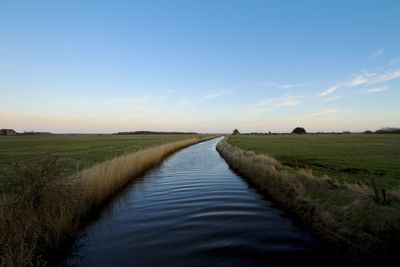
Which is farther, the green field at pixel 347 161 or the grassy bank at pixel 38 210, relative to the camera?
the green field at pixel 347 161

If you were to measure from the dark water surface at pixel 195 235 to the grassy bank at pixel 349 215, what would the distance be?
1.76ft

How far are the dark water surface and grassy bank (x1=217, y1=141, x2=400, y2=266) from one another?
1.76 ft

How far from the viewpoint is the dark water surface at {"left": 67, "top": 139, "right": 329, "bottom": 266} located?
594cm

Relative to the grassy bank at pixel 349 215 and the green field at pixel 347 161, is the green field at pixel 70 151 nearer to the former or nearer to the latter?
the grassy bank at pixel 349 215

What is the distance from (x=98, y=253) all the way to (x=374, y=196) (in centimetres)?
828

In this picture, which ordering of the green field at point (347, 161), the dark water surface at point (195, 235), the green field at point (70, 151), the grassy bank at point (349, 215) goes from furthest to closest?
the green field at point (70, 151)
the green field at point (347, 161)
the dark water surface at point (195, 235)
the grassy bank at point (349, 215)

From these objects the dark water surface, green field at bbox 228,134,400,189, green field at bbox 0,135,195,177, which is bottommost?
the dark water surface

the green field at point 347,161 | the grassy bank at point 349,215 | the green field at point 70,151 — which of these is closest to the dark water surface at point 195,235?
the grassy bank at point 349,215

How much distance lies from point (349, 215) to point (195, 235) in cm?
429

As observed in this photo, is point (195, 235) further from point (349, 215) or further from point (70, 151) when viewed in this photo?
point (70, 151)

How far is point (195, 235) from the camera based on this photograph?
7375 millimetres

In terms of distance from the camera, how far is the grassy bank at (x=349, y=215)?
5590mm

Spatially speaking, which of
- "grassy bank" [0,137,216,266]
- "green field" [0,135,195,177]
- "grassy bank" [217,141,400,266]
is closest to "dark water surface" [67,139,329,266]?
"grassy bank" [217,141,400,266]

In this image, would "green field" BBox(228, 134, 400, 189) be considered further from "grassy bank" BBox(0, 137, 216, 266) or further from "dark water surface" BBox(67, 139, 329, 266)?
"grassy bank" BBox(0, 137, 216, 266)
